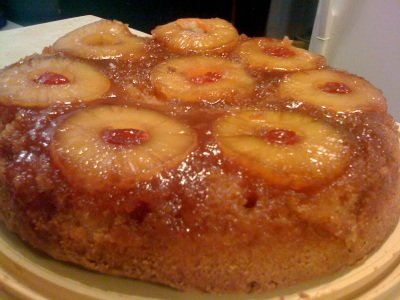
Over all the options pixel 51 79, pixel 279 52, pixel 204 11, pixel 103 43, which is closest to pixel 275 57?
pixel 279 52

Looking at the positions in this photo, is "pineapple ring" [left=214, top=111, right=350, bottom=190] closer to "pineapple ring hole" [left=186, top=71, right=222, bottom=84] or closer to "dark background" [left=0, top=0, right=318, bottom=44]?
"pineapple ring hole" [left=186, top=71, right=222, bottom=84]

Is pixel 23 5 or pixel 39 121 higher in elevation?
pixel 39 121

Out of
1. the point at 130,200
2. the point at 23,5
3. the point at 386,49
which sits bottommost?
the point at 23,5

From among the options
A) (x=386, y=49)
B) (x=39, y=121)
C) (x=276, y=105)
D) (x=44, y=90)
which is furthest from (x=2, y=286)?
(x=386, y=49)

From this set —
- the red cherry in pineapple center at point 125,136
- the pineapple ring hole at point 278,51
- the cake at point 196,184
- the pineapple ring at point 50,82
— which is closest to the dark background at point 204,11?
the pineapple ring hole at point 278,51

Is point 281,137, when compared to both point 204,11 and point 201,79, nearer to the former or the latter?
point 201,79

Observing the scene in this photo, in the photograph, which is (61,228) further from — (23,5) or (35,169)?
(23,5)

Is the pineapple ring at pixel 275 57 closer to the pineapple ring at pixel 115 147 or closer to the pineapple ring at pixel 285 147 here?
the pineapple ring at pixel 285 147
